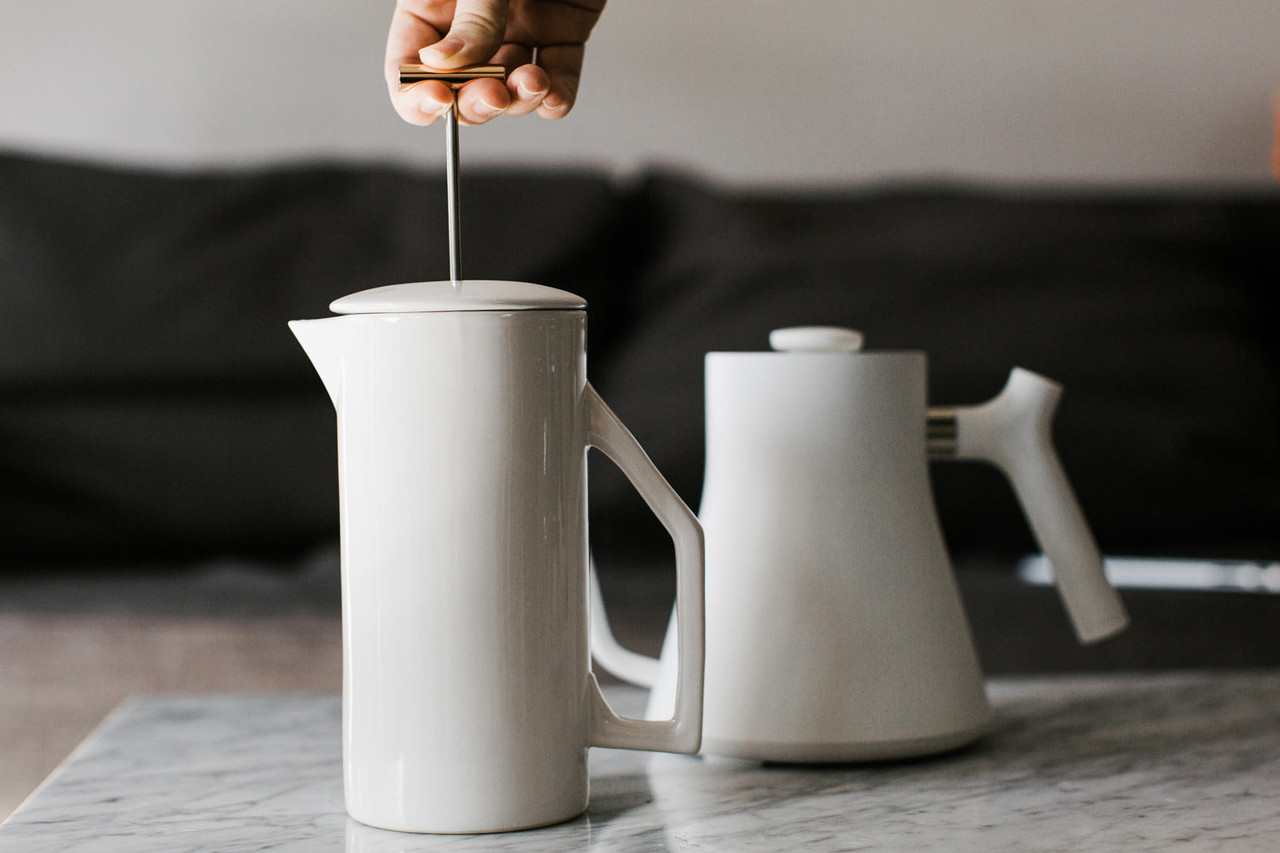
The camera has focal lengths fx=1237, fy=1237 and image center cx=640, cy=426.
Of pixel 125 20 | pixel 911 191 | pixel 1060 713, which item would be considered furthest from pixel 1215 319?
pixel 125 20

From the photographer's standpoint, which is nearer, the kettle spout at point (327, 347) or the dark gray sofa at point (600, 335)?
the kettle spout at point (327, 347)

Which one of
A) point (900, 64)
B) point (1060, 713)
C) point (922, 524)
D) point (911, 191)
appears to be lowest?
point (1060, 713)

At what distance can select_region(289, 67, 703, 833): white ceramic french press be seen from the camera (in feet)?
→ 1.31

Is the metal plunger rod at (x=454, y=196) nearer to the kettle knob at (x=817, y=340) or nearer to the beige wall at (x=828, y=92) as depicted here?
the kettle knob at (x=817, y=340)

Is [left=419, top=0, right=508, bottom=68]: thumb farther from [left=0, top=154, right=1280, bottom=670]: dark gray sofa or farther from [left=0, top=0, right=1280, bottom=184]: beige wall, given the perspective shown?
[left=0, top=0, right=1280, bottom=184]: beige wall

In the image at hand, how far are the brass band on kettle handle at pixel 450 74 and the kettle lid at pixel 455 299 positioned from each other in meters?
0.08

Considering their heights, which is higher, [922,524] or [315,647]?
[922,524]

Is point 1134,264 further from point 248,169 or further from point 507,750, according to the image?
point 507,750

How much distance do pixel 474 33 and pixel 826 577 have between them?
0.83ft

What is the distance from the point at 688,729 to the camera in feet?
1.41

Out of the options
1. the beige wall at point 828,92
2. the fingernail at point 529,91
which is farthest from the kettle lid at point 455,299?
the beige wall at point 828,92

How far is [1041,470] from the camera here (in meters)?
0.54

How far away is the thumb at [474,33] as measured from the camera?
0.46 m

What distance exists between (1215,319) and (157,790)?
3.98ft
